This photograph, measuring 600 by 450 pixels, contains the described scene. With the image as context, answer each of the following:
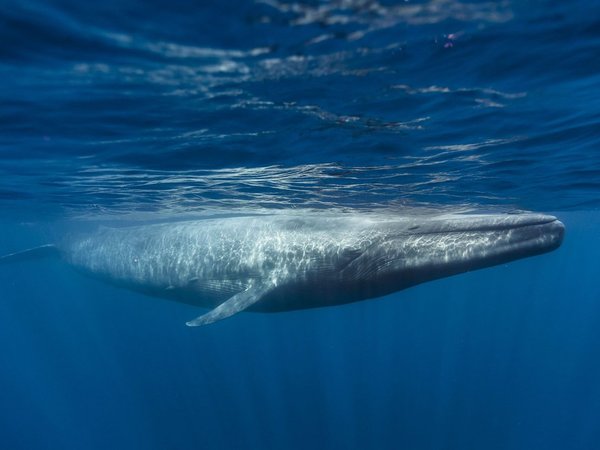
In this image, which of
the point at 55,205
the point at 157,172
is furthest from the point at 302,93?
the point at 55,205

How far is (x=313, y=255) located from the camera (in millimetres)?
10891

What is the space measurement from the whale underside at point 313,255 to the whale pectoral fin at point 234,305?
0.08ft

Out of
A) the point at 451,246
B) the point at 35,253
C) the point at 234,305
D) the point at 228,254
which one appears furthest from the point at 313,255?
the point at 35,253

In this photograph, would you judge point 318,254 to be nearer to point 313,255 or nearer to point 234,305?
point 313,255

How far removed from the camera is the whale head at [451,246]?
8.97m

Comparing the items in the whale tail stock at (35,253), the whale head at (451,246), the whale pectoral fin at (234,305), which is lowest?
the whale pectoral fin at (234,305)

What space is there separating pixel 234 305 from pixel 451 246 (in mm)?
5081

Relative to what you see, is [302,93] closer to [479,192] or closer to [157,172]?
[157,172]

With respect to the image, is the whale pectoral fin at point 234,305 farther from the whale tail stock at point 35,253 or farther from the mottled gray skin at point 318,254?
the whale tail stock at point 35,253

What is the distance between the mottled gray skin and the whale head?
0.02 meters

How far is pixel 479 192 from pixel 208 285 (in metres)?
12.6

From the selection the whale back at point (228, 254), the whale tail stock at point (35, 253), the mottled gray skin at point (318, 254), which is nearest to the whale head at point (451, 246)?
the mottled gray skin at point (318, 254)

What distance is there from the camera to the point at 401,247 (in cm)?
973

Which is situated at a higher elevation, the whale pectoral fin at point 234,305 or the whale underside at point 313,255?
the whale underside at point 313,255
